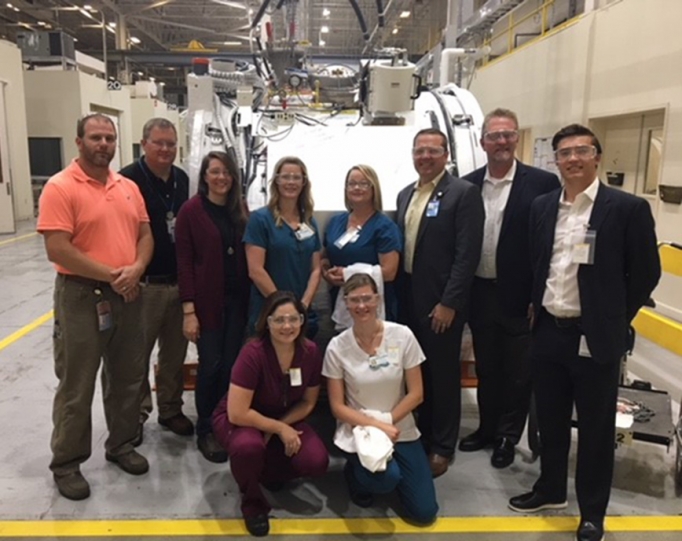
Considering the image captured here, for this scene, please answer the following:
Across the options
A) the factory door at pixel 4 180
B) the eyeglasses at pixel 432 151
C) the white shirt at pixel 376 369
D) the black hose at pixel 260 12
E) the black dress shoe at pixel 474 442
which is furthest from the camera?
the factory door at pixel 4 180

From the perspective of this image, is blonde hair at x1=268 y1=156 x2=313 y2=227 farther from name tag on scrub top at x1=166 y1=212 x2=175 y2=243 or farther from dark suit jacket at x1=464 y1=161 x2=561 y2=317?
dark suit jacket at x1=464 y1=161 x2=561 y2=317

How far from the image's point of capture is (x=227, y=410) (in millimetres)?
2664

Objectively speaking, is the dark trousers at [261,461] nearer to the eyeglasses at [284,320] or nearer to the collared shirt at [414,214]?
the eyeglasses at [284,320]

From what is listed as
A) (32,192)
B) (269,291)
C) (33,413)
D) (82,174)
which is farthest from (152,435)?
(32,192)

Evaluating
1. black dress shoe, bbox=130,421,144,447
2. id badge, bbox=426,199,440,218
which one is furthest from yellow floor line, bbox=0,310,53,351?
id badge, bbox=426,199,440,218

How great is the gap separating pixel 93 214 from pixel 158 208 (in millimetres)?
529

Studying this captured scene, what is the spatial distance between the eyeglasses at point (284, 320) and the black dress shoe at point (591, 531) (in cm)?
141

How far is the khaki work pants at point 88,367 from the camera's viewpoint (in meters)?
2.54

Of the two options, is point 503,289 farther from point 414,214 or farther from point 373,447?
point 373,447

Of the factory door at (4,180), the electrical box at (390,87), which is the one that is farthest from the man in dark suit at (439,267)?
the factory door at (4,180)

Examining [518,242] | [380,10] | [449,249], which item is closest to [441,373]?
[449,249]

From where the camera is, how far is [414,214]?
287 cm

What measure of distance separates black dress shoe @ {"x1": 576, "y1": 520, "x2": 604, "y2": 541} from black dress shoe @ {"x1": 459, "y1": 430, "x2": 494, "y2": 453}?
826mm

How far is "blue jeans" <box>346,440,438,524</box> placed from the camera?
2527mm
